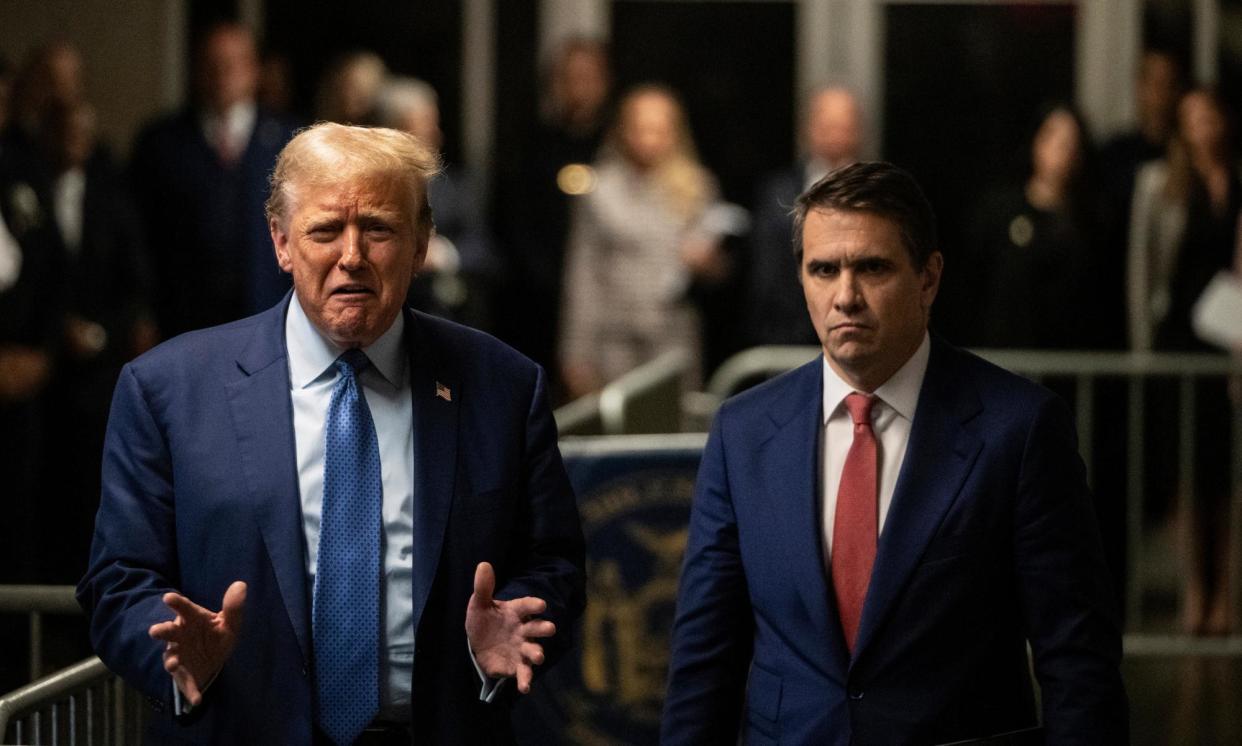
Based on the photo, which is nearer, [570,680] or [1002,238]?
[570,680]

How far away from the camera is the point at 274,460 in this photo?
375cm

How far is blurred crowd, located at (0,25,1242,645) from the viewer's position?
28.9 ft

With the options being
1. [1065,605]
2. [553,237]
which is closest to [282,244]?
[1065,605]

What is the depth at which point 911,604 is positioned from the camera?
3.87 m

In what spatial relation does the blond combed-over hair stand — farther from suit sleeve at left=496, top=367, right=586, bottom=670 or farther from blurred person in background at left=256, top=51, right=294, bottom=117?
blurred person in background at left=256, top=51, right=294, bottom=117

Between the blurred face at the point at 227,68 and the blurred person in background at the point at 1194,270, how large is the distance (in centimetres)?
398

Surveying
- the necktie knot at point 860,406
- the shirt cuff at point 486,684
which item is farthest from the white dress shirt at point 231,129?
the shirt cuff at point 486,684

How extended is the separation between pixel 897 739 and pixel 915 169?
26.0 ft

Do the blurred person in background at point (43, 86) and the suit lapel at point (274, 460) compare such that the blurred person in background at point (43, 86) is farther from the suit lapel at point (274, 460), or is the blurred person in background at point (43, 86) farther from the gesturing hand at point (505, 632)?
the gesturing hand at point (505, 632)

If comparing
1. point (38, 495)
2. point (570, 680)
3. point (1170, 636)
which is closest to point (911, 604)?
point (570, 680)

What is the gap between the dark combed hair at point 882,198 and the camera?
3.95 metres

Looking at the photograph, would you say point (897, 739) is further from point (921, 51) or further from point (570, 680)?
point (921, 51)

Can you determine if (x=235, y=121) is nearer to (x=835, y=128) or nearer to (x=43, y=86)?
(x=43, y=86)

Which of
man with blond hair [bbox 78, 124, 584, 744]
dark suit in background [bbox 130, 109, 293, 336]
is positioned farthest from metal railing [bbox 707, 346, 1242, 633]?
man with blond hair [bbox 78, 124, 584, 744]
